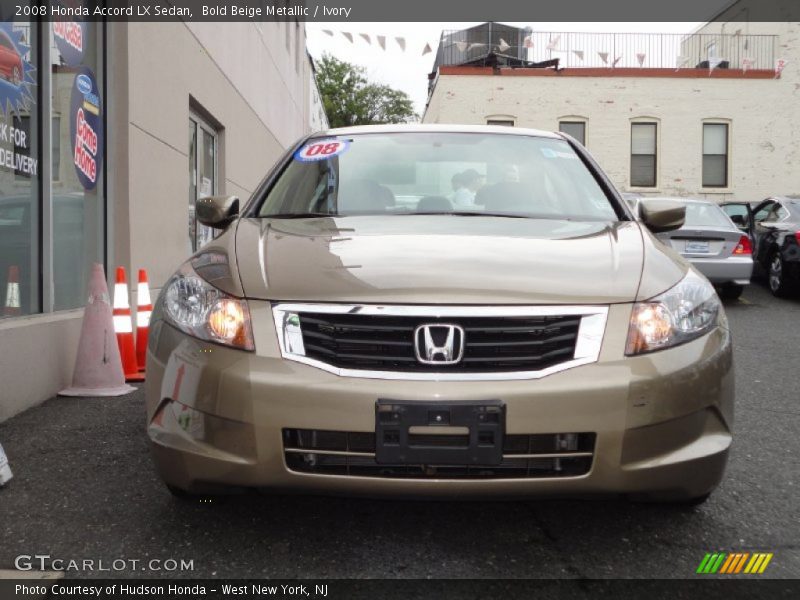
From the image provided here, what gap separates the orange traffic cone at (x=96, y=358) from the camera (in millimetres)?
5152

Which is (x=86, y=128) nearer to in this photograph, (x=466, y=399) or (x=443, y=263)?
(x=443, y=263)

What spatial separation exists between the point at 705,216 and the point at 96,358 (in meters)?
8.93

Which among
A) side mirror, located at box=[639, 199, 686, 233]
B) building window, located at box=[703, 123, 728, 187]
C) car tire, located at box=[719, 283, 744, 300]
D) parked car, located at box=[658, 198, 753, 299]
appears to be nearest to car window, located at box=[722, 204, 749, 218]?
car tire, located at box=[719, 283, 744, 300]

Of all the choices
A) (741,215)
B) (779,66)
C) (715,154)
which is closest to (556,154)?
(741,215)

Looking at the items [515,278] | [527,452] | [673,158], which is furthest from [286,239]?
[673,158]

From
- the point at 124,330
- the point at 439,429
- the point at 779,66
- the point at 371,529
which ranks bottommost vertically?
the point at 371,529

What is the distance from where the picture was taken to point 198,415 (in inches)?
96.2

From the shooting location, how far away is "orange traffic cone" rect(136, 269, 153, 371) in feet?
20.4

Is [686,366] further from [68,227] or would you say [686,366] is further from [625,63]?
[625,63]

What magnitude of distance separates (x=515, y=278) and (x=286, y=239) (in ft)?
2.91

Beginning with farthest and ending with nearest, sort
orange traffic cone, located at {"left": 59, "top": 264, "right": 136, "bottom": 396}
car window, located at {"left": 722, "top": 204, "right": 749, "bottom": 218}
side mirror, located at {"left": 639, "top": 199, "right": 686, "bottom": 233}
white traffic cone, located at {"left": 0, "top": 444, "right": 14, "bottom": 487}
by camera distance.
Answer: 1. car window, located at {"left": 722, "top": 204, "right": 749, "bottom": 218}
2. orange traffic cone, located at {"left": 59, "top": 264, "right": 136, "bottom": 396}
3. side mirror, located at {"left": 639, "top": 199, "right": 686, "bottom": 233}
4. white traffic cone, located at {"left": 0, "top": 444, "right": 14, "bottom": 487}

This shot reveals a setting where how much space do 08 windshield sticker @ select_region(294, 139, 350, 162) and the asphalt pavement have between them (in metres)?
1.61

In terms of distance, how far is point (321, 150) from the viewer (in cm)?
399

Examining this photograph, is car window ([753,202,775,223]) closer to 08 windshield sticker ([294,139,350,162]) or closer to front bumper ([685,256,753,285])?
front bumper ([685,256,753,285])
